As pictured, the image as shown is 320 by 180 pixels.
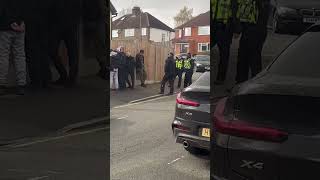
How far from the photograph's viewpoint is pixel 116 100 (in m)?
2.48

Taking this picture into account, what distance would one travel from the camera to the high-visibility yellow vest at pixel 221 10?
93.3 inches

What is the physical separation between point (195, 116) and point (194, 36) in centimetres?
42

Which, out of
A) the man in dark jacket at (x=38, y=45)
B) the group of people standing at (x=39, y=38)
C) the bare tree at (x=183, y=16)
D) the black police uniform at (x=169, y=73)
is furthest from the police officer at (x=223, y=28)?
the man in dark jacket at (x=38, y=45)

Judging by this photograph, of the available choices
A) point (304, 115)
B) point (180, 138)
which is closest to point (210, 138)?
point (180, 138)

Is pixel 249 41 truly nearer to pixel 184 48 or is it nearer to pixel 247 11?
pixel 247 11

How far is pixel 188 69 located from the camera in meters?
2.45

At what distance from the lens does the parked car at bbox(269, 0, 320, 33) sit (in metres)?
2.26

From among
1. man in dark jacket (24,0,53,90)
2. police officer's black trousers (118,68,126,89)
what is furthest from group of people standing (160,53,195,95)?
man in dark jacket (24,0,53,90)

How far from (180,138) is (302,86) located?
26.7 inches

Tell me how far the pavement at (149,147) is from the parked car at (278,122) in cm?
19

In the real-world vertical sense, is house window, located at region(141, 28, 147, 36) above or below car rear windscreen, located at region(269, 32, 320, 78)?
above

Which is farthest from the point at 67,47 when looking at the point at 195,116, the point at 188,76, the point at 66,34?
the point at 195,116

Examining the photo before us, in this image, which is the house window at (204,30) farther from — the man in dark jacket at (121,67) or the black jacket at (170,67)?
the man in dark jacket at (121,67)

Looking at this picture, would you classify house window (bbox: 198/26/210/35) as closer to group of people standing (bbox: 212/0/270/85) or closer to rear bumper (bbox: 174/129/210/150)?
group of people standing (bbox: 212/0/270/85)
